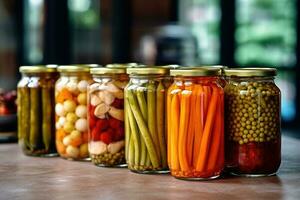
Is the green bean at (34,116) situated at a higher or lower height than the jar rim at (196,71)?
lower

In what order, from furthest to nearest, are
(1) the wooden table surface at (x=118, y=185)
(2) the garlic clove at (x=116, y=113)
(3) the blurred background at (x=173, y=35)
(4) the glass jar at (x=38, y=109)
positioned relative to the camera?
1. (3) the blurred background at (x=173, y=35)
2. (4) the glass jar at (x=38, y=109)
3. (2) the garlic clove at (x=116, y=113)
4. (1) the wooden table surface at (x=118, y=185)

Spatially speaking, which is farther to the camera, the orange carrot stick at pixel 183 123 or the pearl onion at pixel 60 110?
the pearl onion at pixel 60 110

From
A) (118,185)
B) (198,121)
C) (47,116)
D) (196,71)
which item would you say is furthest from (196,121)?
(47,116)

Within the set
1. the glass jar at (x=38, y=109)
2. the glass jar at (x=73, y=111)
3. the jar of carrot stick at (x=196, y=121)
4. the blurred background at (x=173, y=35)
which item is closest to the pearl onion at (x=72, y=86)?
the glass jar at (x=73, y=111)

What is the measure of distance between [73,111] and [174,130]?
360 mm

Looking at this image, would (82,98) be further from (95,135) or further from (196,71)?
(196,71)

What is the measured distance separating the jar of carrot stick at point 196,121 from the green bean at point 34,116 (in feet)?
1.59

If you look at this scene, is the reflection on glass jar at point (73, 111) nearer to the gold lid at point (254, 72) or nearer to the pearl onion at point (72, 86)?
the pearl onion at point (72, 86)

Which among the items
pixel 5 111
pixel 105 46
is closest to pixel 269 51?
pixel 105 46

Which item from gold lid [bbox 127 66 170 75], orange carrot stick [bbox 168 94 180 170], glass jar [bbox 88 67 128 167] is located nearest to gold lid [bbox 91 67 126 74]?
glass jar [bbox 88 67 128 167]

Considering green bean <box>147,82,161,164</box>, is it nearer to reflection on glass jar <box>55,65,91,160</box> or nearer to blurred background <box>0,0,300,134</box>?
reflection on glass jar <box>55,65,91,160</box>

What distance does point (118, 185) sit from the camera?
1349mm

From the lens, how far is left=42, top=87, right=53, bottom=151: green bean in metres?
1.73

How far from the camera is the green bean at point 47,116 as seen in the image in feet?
5.67
